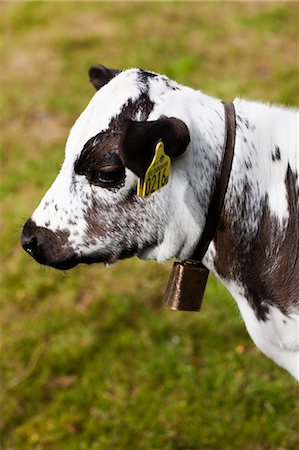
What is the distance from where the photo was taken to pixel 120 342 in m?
4.63

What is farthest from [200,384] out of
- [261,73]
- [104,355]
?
[261,73]

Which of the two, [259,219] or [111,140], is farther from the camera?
[259,219]

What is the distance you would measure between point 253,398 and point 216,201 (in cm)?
180

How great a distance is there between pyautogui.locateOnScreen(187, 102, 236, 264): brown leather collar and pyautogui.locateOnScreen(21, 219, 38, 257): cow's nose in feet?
1.81

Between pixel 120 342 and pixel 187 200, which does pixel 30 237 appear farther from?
pixel 120 342

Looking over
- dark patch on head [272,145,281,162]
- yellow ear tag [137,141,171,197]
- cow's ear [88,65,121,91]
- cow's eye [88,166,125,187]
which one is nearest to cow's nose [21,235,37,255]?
cow's eye [88,166,125,187]

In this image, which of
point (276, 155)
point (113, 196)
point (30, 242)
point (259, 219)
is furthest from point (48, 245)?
point (276, 155)

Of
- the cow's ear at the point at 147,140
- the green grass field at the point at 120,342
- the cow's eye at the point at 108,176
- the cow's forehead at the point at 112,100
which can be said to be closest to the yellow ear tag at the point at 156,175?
the cow's ear at the point at 147,140

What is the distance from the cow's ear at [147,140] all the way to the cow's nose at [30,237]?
534 mm

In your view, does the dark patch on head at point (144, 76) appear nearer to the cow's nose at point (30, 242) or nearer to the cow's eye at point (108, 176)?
the cow's eye at point (108, 176)

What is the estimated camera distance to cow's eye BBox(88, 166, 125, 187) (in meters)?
2.58

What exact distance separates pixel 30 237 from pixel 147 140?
0.64m

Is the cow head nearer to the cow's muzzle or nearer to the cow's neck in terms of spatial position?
the cow's muzzle

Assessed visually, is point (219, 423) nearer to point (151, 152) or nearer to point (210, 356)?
point (210, 356)
